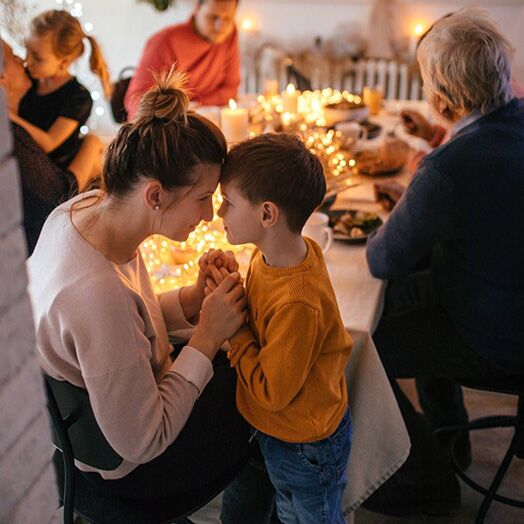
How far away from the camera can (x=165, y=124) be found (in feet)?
3.72

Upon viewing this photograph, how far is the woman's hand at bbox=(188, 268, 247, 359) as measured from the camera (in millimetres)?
1260

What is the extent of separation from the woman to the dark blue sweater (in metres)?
0.53

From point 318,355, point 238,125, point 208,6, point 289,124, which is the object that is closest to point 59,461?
point 318,355

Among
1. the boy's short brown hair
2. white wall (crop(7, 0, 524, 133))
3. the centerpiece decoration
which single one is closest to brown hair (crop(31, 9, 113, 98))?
the centerpiece decoration

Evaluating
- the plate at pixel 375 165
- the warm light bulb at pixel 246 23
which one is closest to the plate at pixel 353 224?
the plate at pixel 375 165

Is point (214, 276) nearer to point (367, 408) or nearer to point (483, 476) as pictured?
point (367, 408)

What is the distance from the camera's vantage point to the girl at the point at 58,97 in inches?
97.3

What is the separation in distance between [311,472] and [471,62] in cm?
101

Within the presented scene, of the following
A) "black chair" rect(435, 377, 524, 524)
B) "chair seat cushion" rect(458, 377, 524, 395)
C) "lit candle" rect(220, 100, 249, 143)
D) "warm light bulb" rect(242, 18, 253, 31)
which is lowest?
"black chair" rect(435, 377, 524, 524)

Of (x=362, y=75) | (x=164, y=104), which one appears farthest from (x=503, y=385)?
(x=362, y=75)

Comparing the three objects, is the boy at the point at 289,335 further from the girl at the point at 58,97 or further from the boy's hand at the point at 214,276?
the girl at the point at 58,97

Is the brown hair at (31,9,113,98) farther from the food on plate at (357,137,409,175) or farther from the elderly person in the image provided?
the elderly person

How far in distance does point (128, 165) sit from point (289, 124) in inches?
56.4

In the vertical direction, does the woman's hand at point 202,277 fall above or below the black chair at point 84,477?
above
